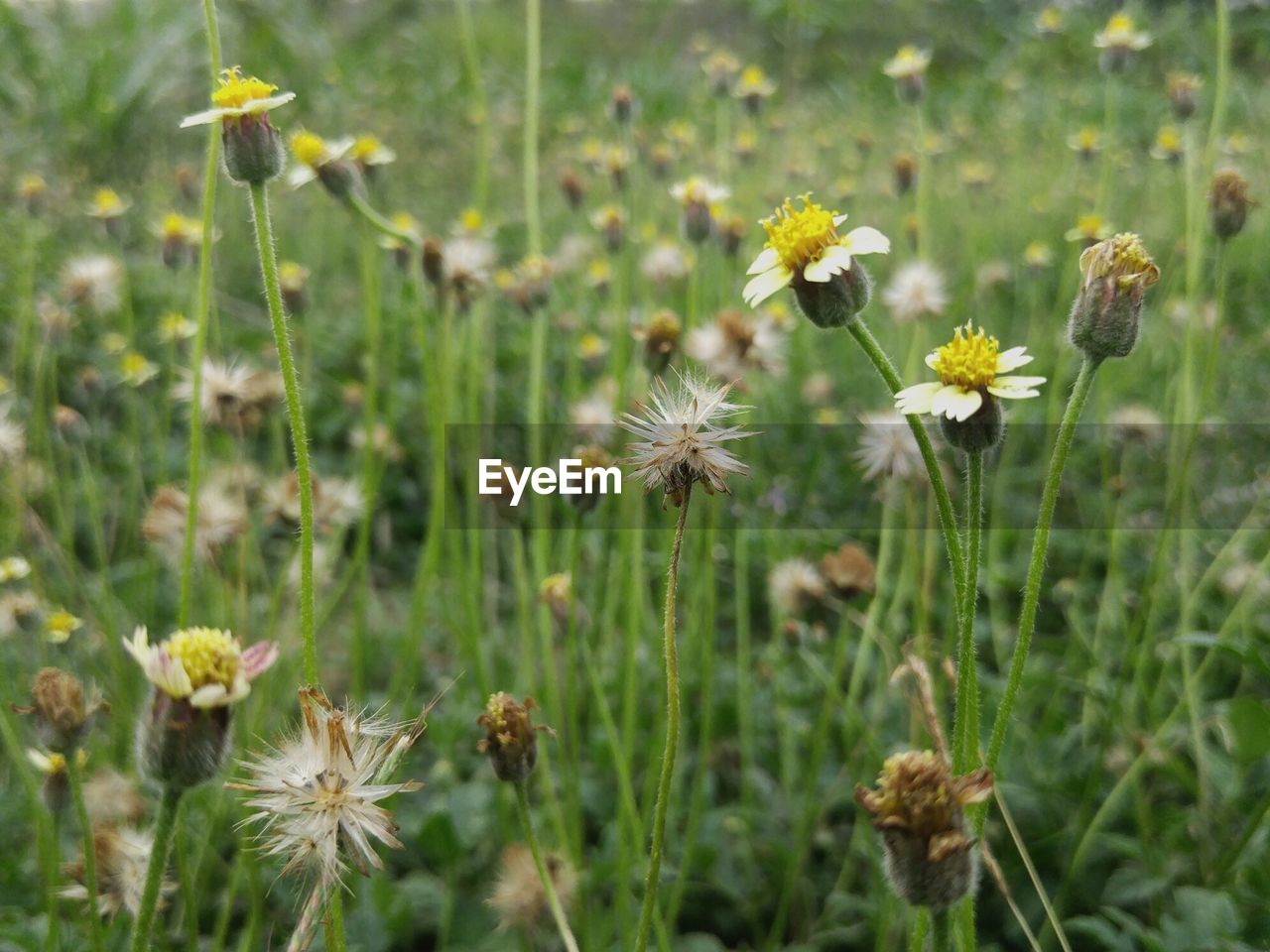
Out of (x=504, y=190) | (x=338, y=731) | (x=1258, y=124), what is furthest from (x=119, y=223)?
(x=1258, y=124)

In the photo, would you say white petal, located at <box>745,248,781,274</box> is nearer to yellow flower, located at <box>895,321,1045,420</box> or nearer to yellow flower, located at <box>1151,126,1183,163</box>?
yellow flower, located at <box>895,321,1045,420</box>

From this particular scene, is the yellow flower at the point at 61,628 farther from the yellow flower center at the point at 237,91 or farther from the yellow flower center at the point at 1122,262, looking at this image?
the yellow flower center at the point at 1122,262

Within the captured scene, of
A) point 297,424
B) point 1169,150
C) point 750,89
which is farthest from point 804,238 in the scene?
point 1169,150

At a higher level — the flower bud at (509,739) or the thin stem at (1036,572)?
the thin stem at (1036,572)

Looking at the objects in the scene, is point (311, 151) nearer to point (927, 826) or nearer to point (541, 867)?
point (541, 867)

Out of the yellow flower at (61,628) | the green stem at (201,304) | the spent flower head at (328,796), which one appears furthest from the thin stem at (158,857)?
the yellow flower at (61,628)

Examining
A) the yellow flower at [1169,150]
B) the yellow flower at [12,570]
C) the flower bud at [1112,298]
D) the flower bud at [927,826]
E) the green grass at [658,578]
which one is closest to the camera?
the flower bud at [927,826]

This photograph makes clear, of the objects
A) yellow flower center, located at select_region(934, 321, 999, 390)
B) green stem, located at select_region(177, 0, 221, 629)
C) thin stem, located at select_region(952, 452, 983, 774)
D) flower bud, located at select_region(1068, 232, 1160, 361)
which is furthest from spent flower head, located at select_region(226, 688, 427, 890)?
flower bud, located at select_region(1068, 232, 1160, 361)
